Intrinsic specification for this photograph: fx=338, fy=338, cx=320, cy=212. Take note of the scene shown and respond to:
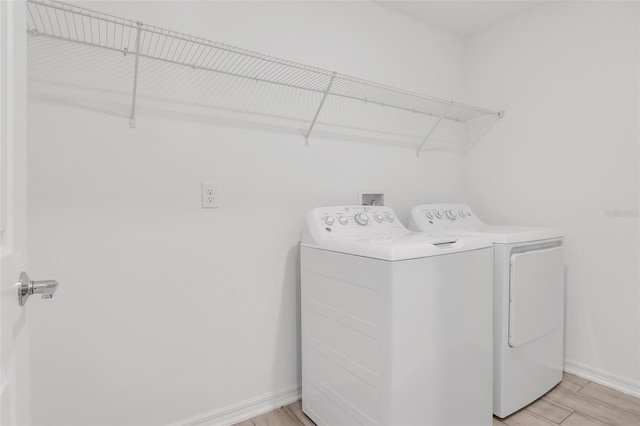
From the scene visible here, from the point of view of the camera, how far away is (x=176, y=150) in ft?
4.97

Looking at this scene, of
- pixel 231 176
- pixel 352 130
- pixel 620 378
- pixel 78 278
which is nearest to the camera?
pixel 78 278

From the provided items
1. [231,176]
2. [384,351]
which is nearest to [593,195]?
[384,351]

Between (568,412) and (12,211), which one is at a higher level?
(12,211)

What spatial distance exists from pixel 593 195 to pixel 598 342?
0.86 meters

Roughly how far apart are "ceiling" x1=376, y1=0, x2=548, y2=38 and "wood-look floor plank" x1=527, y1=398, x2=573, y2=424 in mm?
2389

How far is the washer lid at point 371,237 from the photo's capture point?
49.7 inches

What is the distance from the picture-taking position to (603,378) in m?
1.94

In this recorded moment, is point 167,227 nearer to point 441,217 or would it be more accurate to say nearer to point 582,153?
point 441,217

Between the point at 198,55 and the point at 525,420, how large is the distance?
235 centimetres

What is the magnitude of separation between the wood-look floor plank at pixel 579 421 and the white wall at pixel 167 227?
1342mm

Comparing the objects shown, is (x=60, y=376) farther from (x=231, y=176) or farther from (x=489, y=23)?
(x=489, y=23)

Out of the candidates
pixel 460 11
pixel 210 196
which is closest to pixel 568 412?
pixel 210 196

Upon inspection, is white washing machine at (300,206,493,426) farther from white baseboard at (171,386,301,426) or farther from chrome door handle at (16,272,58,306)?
chrome door handle at (16,272,58,306)

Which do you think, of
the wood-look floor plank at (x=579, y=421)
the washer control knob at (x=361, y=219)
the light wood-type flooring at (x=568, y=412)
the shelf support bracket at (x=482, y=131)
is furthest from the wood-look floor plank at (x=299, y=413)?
the shelf support bracket at (x=482, y=131)
